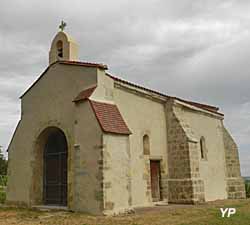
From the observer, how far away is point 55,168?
14445 millimetres

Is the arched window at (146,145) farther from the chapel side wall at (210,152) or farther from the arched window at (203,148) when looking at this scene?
the arched window at (203,148)

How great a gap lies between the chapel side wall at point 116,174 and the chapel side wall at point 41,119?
6.88 feet

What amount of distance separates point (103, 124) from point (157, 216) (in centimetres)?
368

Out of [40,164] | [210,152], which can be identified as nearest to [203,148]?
[210,152]

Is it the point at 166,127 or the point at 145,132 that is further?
the point at 166,127

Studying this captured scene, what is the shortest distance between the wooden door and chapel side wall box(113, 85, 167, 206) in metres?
0.20

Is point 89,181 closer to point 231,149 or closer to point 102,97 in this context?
point 102,97

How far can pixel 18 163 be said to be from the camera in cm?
1559

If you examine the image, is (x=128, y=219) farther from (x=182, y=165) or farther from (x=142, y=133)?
(x=182, y=165)

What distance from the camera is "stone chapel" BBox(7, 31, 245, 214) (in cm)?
1162

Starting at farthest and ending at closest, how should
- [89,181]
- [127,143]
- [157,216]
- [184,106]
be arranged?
[184,106] → [127,143] → [89,181] → [157,216]

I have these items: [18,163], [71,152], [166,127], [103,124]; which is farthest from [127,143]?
[18,163]

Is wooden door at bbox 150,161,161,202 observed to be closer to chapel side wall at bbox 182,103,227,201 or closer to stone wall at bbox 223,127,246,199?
chapel side wall at bbox 182,103,227,201

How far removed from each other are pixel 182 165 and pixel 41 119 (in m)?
7.06
